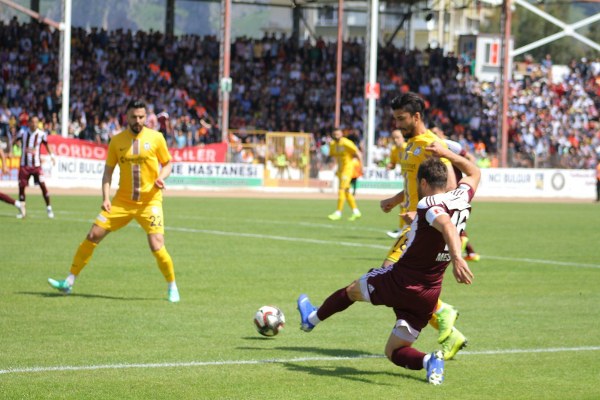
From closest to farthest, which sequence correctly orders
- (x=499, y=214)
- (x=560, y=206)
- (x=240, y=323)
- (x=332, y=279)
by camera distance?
(x=240, y=323) < (x=332, y=279) < (x=499, y=214) < (x=560, y=206)

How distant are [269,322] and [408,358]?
1.96m

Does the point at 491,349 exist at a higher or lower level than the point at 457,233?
lower

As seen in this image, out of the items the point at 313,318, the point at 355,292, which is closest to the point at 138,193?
the point at 313,318

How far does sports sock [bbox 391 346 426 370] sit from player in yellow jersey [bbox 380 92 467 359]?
796 millimetres

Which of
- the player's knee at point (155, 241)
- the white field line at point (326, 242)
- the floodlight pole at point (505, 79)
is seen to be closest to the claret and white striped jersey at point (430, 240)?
the player's knee at point (155, 241)

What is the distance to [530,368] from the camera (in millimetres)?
8961

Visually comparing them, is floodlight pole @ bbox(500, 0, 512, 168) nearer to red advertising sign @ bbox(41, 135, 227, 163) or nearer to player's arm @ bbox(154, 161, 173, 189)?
red advertising sign @ bbox(41, 135, 227, 163)

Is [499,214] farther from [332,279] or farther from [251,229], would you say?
[332,279]

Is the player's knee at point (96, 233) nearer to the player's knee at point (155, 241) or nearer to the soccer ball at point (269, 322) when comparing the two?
the player's knee at point (155, 241)

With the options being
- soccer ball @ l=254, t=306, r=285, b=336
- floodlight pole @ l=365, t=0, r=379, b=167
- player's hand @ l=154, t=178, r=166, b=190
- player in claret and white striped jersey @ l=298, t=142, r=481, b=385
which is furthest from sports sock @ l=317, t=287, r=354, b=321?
floodlight pole @ l=365, t=0, r=379, b=167

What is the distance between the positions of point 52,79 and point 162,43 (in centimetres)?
675

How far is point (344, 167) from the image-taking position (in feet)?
90.1

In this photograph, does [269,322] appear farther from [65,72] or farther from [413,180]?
[65,72]

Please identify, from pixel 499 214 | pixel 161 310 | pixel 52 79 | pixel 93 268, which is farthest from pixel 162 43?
pixel 161 310
